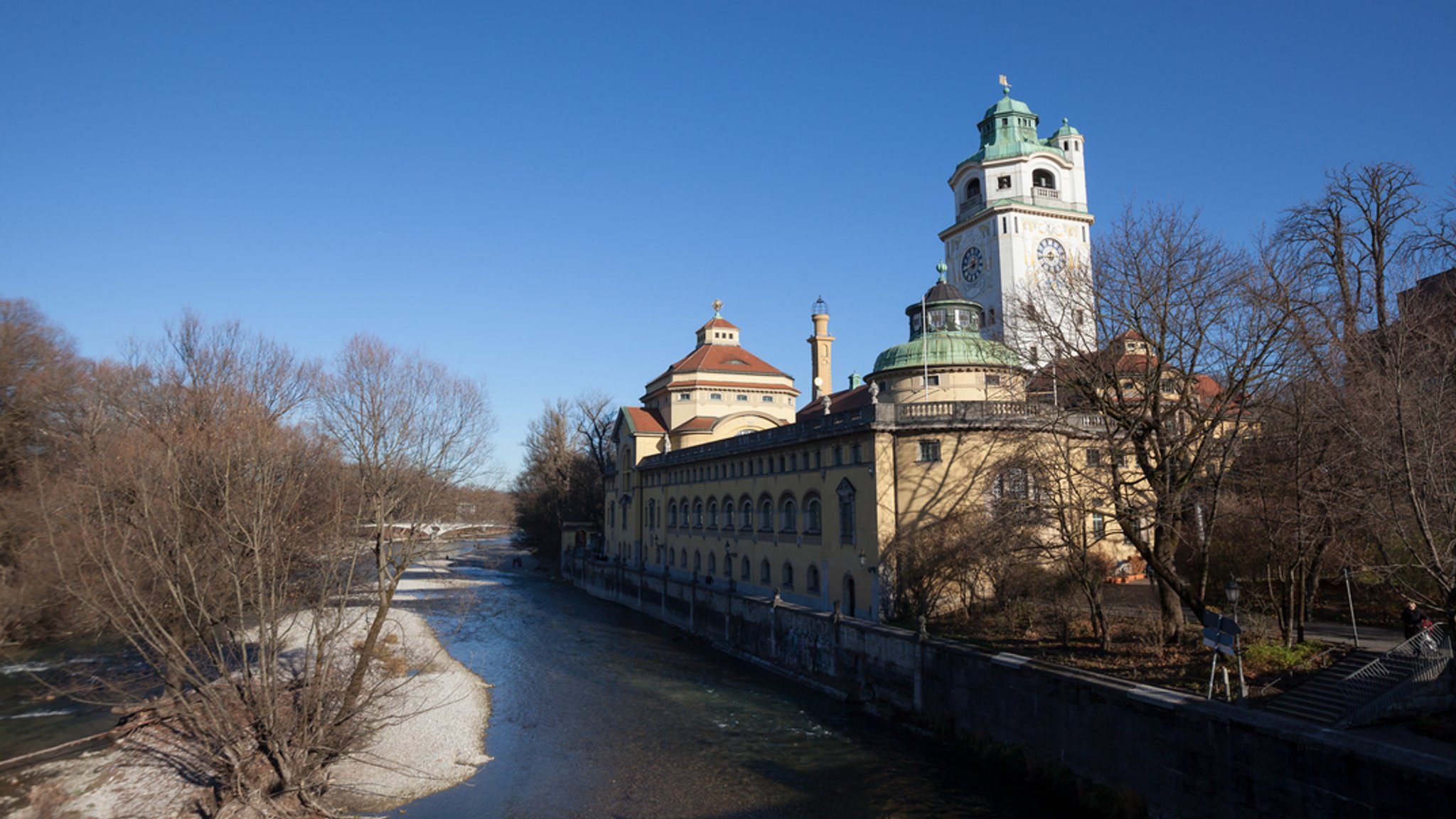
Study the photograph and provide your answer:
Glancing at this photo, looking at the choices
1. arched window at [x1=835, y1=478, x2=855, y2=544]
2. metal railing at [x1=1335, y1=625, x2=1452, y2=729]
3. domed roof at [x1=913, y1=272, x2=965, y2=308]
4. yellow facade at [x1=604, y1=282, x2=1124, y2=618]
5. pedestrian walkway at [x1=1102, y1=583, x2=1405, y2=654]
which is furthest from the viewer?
domed roof at [x1=913, y1=272, x2=965, y2=308]

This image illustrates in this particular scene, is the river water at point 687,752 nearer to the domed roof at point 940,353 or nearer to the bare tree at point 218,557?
the bare tree at point 218,557

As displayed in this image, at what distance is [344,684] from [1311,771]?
18.5 metres

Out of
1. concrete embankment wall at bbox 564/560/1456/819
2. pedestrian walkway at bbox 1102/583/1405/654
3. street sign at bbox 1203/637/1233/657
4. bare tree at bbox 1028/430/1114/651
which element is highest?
bare tree at bbox 1028/430/1114/651

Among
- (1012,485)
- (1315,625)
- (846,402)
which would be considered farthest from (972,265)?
(1315,625)

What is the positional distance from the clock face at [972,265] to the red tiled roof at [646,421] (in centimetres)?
2132

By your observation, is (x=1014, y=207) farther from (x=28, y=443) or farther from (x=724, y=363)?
(x=28, y=443)

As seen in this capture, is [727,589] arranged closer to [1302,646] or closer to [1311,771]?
[1302,646]

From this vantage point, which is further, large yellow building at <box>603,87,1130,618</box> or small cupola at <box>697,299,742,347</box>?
small cupola at <box>697,299,742,347</box>

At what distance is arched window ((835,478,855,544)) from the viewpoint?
100 ft

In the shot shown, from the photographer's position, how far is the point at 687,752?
69.2 ft

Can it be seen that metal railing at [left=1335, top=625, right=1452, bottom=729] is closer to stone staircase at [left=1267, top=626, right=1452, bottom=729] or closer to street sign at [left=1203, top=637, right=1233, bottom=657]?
stone staircase at [left=1267, top=626, right=1452, bottom=729]

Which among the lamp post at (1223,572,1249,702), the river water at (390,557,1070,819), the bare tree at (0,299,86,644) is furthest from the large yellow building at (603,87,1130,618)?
the bare tree at (0,299,86,644)

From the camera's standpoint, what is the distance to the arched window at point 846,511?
30562mm

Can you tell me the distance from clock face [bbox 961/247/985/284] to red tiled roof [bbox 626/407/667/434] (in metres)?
21.3
